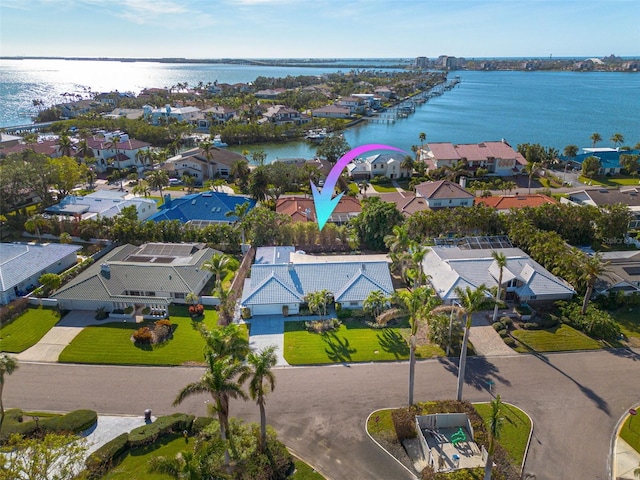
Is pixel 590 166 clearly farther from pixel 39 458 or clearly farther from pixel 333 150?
pixel 39 458

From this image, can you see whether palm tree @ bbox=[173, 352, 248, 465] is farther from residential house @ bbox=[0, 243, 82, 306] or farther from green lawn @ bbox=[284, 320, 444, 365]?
residential house @ bbox=[0, 243, 82, 306]

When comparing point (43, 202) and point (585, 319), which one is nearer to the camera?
point (585, 319)

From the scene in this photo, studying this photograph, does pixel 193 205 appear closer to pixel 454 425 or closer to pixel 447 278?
pixel 447 278

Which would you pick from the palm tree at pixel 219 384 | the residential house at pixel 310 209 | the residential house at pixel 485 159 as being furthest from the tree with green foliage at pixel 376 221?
the residential house at pixel 485 159

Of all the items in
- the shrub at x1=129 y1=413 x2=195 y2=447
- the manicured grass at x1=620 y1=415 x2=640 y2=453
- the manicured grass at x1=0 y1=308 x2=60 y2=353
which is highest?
the manicured grass at x1=0 y1=308 x2=60 y2=353

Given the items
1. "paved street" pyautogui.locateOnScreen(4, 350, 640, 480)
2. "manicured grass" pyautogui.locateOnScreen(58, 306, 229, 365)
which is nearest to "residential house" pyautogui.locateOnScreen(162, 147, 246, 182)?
"manicured grass" pyautogui.locateOnScreen(58, 306, 229, 365)

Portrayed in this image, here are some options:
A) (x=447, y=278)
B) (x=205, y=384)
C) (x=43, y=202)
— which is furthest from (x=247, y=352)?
(x=43, y=202)
